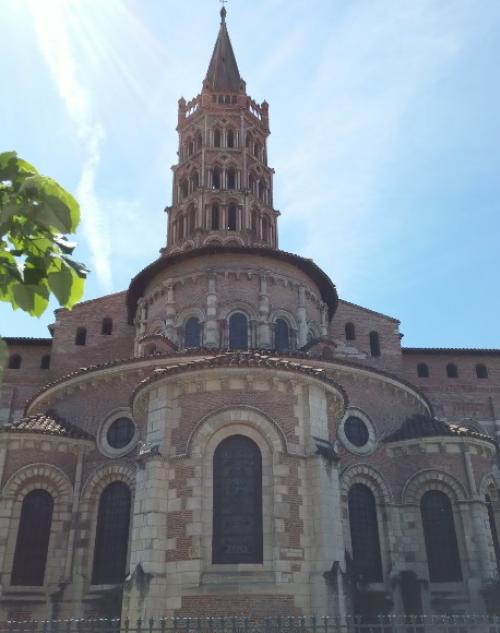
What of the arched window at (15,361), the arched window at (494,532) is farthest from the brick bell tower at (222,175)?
the arched window at (494,532)

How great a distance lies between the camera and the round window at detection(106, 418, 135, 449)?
20844mm

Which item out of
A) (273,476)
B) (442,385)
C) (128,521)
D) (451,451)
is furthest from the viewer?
(442,385)

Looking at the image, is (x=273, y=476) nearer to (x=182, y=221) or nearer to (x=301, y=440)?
(x=301, y=440)

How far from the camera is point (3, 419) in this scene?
29.5 m

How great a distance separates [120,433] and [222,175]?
20343 millimetres

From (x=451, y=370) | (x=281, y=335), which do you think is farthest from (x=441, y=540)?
(x=451, y=370)

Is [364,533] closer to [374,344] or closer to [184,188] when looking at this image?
[374,344]

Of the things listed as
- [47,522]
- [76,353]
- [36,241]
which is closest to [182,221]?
[76,353]

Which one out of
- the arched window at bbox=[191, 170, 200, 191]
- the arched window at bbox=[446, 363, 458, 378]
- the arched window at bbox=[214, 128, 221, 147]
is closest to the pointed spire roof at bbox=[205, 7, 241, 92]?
the arched window at bbox=[214, 128, 221, 147]

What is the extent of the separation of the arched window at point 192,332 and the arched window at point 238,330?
135 centimetres

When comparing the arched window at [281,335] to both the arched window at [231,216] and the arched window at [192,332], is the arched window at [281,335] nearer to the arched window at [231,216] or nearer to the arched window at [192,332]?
the arched window at [192,332]

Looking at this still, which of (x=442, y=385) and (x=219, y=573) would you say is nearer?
(x=219, y=573)

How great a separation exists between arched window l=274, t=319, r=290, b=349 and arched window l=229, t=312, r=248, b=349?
50.3 inches

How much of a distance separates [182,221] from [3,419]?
14604 millimetres
